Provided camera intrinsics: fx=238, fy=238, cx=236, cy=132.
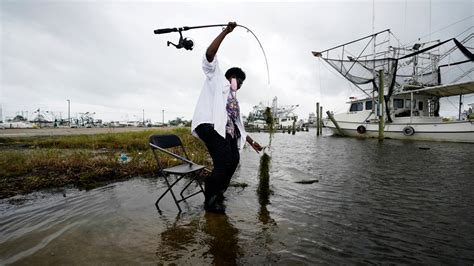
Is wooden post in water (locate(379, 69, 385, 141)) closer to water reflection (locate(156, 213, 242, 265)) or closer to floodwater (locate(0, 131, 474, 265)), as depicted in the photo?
floodwater (locate(0, 131, 474, 265))

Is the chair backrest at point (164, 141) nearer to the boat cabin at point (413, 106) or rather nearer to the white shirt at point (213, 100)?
the white shirt at point (213, 100)

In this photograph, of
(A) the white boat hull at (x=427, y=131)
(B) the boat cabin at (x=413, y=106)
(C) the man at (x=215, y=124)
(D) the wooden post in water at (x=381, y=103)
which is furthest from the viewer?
(B) the boat cabin at (x=413, y=106)

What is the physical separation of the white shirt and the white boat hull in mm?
21485

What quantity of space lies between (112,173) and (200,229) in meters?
3.39

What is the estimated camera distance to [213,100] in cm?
304

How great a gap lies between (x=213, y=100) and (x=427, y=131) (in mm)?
22235

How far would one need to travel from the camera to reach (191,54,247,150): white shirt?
115 inches

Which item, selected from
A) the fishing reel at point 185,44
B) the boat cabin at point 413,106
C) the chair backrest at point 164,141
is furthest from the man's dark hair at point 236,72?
the boat cabin at point 413,106

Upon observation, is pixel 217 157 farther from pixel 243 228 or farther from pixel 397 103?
pixel 397 103

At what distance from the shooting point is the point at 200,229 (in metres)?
2.65

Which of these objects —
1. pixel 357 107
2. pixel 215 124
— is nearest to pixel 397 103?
pixel 357 107

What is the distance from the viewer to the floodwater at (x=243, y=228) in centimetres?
209

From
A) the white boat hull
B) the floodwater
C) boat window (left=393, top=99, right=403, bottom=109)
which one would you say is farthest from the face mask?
boat window (left=393, top=99, right=403, bottom=109)

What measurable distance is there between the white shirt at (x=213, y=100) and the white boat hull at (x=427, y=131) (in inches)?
846
